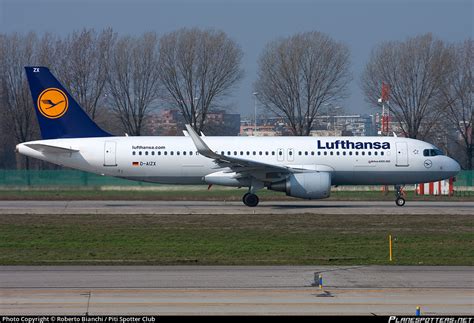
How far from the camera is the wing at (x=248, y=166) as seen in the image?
36531 mm

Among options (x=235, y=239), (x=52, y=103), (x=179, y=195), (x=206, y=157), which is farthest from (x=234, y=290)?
(x=179, y=195)

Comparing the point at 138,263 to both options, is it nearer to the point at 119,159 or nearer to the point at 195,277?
the point at 195,277

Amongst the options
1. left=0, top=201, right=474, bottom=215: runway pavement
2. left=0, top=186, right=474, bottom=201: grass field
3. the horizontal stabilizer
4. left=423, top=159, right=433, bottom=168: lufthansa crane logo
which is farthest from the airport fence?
left=423, top=159, right=433, bottom=168: lufthansa crane logo

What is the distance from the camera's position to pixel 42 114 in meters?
39.8

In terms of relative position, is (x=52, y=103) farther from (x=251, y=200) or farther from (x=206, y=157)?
(x=251, y=200)

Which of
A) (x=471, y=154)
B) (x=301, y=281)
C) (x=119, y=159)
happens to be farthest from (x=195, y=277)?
(x=471, y=154)

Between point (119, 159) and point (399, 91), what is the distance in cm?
4207

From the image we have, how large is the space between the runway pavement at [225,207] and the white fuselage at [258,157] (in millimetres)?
1392

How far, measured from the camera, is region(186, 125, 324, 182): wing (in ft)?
120

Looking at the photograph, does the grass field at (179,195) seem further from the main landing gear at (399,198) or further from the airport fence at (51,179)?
the main landing gear at (399,198)

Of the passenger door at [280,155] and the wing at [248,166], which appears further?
the passenger door at [280,155]

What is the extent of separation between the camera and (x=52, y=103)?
131 ft

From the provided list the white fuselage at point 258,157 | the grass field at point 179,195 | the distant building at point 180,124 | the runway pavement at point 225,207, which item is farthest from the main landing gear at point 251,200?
the distant building at point 180,124

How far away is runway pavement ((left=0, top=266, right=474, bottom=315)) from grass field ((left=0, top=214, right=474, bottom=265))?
6.31ft
